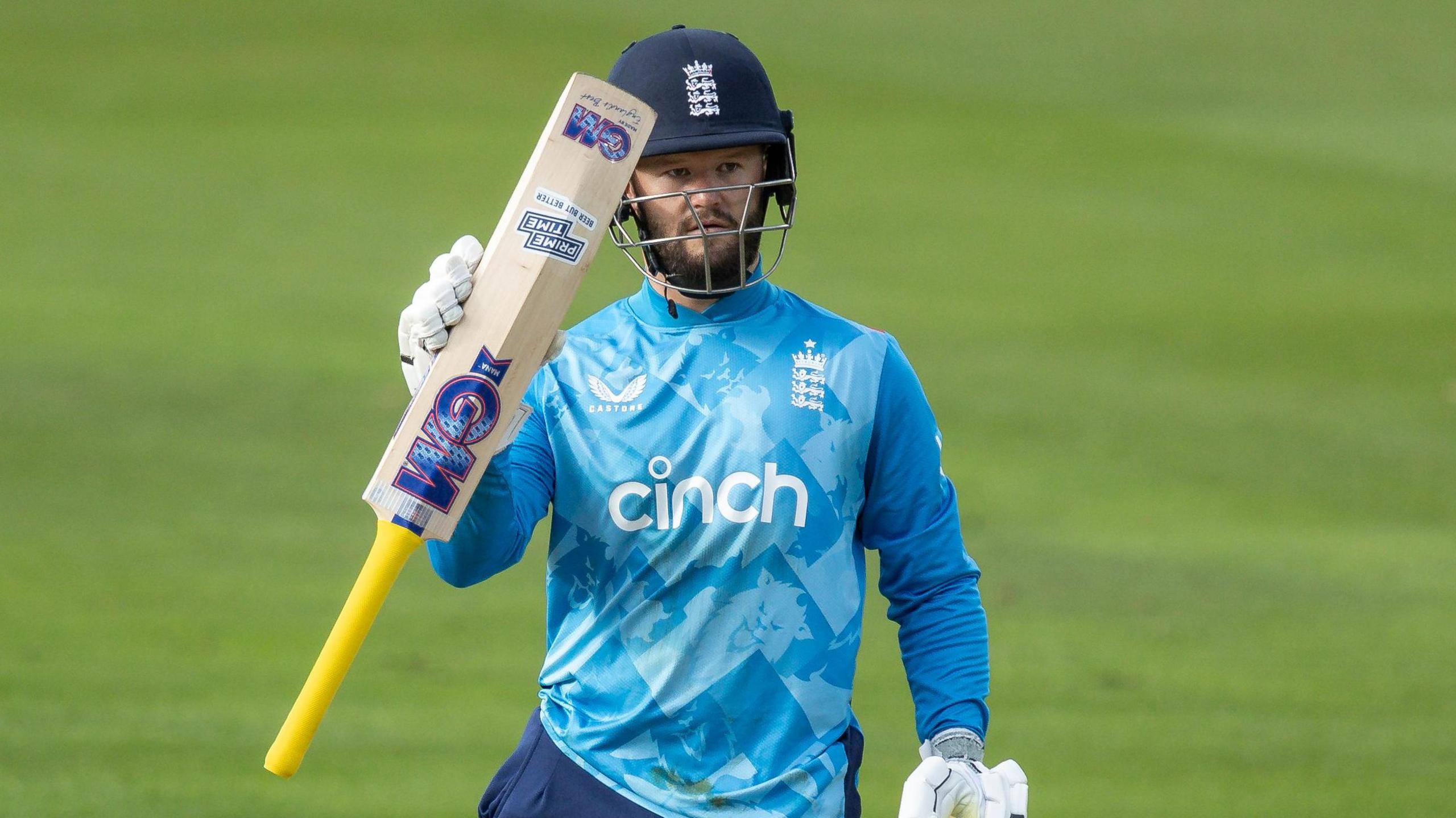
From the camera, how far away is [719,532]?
10.8ft

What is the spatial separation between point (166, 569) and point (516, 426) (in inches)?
249

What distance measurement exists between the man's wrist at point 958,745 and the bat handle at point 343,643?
0.96m

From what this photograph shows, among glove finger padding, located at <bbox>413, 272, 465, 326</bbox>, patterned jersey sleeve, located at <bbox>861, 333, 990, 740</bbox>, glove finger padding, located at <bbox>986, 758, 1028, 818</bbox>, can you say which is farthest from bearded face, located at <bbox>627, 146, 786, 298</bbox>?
glove finger padding, located at <bbox>986, 758, 1028, 818</bbox>

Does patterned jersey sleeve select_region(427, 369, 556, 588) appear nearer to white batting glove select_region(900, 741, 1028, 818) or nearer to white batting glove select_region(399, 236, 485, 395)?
white batting glove select_region(399, 236, 485, 395)

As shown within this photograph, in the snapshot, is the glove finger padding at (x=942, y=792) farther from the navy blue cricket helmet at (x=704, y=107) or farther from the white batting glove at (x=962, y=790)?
the navy blue cricket helmet at (x=704, y=107)

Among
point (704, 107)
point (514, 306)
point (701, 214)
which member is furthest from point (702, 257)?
point (514, 306)

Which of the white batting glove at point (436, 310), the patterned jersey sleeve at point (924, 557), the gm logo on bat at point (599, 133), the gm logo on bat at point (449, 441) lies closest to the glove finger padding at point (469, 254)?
the white batting glove at point (436, 310)

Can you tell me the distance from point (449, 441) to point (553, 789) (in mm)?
693

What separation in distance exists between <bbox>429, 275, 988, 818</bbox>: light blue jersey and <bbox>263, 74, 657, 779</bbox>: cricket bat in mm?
169

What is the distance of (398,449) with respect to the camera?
3.08 metres

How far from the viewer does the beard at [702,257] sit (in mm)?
3418

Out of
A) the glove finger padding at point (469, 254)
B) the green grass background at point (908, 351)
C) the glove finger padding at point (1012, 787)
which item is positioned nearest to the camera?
the glove finger padding at point (469, 254)

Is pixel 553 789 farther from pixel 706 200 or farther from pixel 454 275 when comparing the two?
pixel 706 200

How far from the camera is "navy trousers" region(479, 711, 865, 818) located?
333cm
